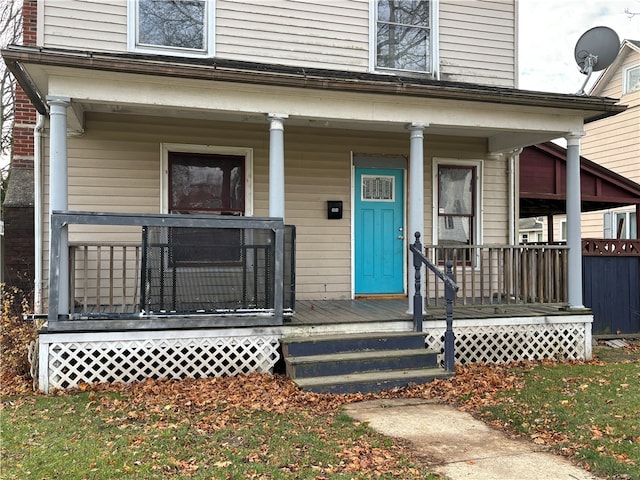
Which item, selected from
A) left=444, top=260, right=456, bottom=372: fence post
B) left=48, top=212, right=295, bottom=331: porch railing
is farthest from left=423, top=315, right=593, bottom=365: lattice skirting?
left=48, top=212, right=295, bottom=331: porch railing

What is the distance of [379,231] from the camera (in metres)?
8.43

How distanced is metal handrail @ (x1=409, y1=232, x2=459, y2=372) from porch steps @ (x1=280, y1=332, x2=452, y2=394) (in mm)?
165

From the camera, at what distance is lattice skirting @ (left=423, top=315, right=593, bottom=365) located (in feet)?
22.3

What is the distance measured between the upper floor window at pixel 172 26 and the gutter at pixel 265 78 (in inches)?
44.3

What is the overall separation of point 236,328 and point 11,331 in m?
3.65

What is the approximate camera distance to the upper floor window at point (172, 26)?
7.37m

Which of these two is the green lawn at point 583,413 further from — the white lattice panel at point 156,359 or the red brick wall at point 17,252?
the red brick wall at point 17,252

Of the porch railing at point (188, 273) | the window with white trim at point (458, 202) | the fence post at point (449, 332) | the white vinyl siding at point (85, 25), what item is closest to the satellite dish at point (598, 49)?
the window with white trim at point (458, 202)

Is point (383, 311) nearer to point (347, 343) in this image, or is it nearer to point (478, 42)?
point (347, 343)

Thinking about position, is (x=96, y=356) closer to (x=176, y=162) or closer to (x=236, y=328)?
(x=236, y=328)

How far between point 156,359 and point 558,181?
25.8 ft

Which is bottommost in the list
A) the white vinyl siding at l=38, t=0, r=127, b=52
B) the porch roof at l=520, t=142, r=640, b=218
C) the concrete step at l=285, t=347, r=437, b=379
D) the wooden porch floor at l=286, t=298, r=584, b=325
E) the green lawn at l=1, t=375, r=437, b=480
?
the green lawn at l=1, t=375, r=437, b=480

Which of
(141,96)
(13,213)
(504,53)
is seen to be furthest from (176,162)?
(504,53)

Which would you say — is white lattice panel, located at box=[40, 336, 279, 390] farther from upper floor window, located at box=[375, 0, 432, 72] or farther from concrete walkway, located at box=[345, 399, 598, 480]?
upper floor window, located at box=[375, 0, 432, 72]
